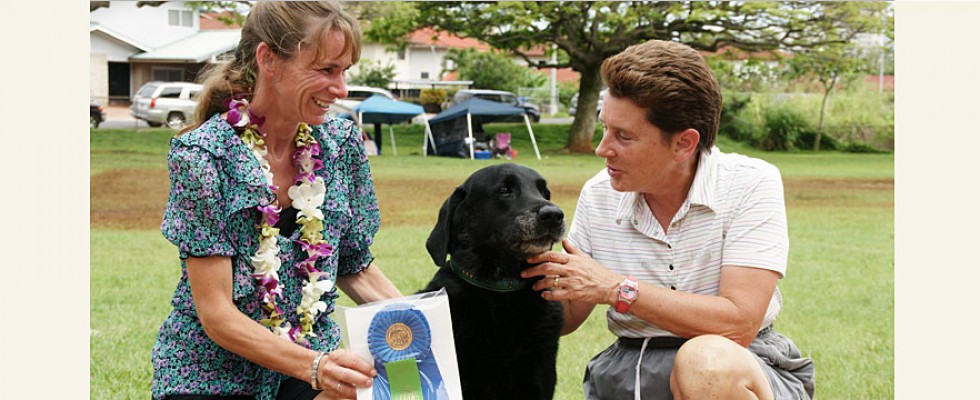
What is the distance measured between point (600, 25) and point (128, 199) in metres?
17.7

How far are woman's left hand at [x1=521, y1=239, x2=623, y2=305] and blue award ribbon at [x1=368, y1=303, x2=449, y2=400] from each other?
0.43m

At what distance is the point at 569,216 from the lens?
441 inches

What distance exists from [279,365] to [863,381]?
10.9 feet

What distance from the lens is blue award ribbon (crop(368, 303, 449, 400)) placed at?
255 cm

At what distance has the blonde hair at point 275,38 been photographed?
2.54 metres

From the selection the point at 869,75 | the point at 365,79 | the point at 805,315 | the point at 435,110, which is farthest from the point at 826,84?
the point at 805,315

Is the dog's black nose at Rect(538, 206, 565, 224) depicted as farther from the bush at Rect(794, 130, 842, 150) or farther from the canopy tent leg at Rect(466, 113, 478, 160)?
the bush at Rect(794, 130, 842, 150)

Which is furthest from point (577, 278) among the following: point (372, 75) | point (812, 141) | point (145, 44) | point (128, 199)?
point (372, 75)

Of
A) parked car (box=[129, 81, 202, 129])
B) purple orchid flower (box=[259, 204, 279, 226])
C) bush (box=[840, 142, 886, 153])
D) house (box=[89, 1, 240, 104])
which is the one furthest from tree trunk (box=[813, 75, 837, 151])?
purple orchid flower (box=[259, 204, 279, 226])

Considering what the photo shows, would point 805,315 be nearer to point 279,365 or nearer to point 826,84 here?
point 279,365

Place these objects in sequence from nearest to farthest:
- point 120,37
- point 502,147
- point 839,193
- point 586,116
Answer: point 839,193 → point 502,147 → point 586,116 → point 120,37

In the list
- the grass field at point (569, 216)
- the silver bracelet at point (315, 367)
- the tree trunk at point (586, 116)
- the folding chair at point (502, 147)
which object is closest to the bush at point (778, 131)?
the tree trunk at point (586, 116)

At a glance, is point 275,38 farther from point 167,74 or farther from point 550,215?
point 167,74

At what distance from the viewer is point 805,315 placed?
20.7 ft
